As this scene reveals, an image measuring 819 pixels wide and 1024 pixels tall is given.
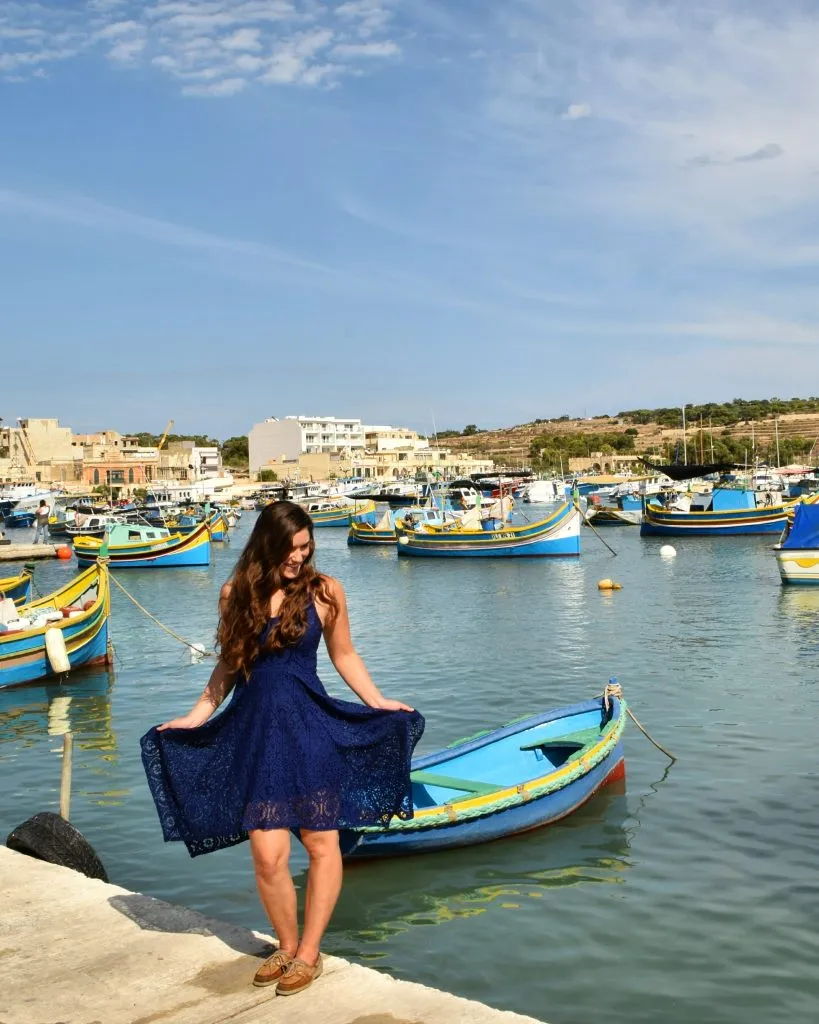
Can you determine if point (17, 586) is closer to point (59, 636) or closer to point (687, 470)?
point (59, 636)

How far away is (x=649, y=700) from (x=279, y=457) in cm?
15135

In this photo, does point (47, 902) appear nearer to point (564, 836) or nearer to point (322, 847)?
point (322, 847)

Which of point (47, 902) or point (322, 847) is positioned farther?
point (47, 902)

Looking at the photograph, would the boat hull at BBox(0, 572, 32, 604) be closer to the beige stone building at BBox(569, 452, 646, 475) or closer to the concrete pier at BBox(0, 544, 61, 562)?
the concrete pier at BBox(0, 544, 61, 562)

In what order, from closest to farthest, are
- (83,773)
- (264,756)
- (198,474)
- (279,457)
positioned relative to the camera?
(264,756) < (83,773) < (198,474) < (279,457)

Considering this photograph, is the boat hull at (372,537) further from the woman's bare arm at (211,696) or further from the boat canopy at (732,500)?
the woman's bare arm at (211,696)

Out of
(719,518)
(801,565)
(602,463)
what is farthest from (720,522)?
(602,463)

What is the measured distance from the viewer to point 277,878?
5.07 m

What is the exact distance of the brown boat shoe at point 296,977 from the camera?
4.95 m

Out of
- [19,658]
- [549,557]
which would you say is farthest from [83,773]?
[549,557]

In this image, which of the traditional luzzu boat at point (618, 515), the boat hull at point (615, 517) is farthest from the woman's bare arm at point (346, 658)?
the boat hull at point (615, 517)

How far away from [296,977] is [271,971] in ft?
0.51

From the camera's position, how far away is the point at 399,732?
5.38m

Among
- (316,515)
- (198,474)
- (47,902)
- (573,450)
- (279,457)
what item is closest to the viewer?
(47,902)
